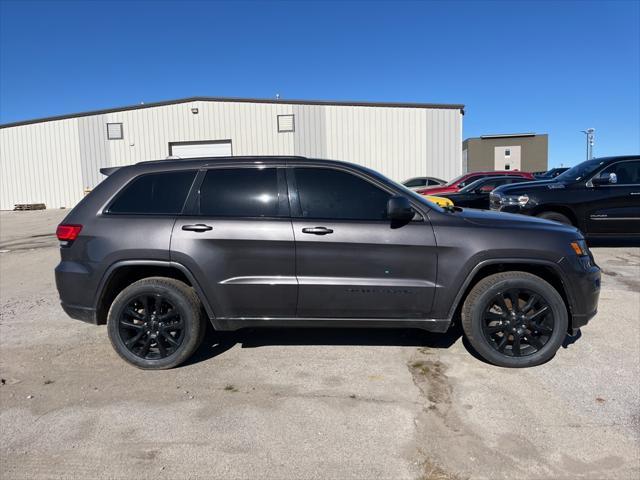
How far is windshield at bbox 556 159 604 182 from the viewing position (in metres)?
8.32

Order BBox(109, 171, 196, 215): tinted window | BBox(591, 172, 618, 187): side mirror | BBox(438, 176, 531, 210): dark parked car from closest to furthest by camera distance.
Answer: BBox(109, 171, 196, 215): tinted window → BBox(591, 172, 618, 187): side mirror → BBox(438, 176, 531, 210): dark parked car

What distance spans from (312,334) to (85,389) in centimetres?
207

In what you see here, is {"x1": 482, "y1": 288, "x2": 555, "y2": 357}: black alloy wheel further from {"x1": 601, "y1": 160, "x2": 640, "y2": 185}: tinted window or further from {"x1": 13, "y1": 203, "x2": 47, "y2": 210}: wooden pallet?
{"x1": 13, "y1": 203, "x2": 47, "y2": 210}: wooden pallet

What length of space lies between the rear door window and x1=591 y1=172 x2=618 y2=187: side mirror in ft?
22.2

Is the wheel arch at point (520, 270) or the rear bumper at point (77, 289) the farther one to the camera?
the rear bumper at point (77, 289)

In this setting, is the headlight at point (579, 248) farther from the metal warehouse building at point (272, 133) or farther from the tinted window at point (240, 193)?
the metal warehouse building at point (272, 133)

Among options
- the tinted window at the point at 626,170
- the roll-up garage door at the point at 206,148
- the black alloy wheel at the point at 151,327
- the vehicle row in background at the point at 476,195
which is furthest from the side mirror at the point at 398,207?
the roll-up garage door at the point at 206,148

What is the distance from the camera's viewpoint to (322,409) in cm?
315

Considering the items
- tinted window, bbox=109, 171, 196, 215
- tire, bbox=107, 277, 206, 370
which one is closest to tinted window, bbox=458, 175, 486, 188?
tinted window, bbox=109, 171, 196, 215

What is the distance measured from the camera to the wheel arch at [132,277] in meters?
3.70

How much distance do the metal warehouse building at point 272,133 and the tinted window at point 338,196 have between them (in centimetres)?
2011

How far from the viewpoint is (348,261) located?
142 inches

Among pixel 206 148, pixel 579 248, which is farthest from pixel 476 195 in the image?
pixel 206 148

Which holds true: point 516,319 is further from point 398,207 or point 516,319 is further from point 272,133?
point 272,133
